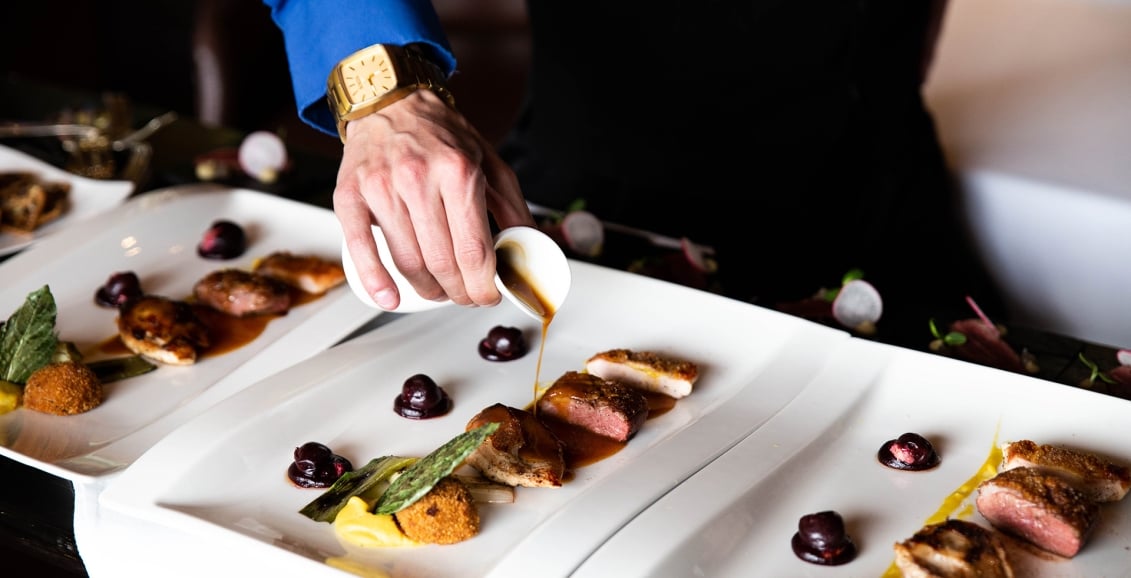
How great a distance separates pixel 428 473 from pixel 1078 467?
3.07ft

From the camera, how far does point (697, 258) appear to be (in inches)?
88.2

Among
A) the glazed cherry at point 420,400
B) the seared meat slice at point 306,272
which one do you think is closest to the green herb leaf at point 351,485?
the glazed cherry at point 420,400

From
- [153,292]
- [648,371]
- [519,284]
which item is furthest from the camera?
[153,292]

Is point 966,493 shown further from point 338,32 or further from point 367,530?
point 338,32

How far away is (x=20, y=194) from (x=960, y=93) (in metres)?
2.89

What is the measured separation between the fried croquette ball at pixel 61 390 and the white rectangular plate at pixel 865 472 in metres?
0.93

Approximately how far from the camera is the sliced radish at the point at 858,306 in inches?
80.5

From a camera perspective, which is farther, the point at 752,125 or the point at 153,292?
the point at 752,125

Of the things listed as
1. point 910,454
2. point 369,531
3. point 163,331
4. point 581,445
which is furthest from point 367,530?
point 910,454

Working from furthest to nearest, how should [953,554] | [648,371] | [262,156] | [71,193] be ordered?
1. [262,156]
2. [71,193]
3. [648,371]
4. [953,554]

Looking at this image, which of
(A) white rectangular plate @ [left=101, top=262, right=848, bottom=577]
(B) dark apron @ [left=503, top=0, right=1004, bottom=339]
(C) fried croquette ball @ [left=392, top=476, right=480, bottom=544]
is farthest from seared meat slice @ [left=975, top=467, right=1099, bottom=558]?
(B) dark apron @ [left=503, top=0, right=1004, bottom=339]

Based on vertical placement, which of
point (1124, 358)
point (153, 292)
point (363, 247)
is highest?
point (363, 247)

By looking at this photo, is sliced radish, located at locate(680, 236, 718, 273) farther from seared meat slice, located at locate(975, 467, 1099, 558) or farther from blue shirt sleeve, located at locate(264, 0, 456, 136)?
seared meat slice, located at locate(975, 467, 1099, 558)

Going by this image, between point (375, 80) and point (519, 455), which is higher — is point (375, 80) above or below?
above
